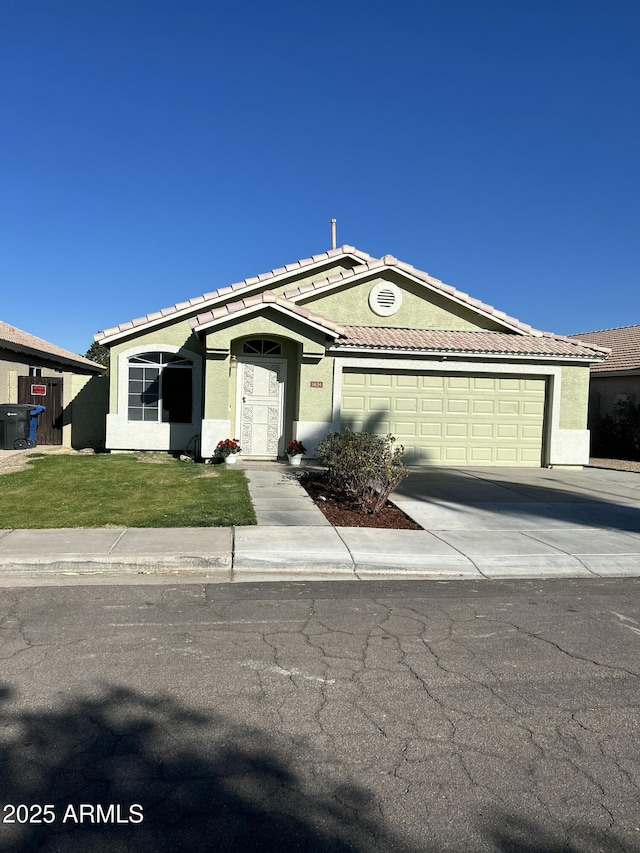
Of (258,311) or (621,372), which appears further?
(621,372)

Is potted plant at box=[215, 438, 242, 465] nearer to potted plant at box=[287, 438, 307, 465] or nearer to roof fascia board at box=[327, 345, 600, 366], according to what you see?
potted plant at box=[287, 438, 307, 465]

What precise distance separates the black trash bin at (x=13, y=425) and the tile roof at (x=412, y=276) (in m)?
7.70

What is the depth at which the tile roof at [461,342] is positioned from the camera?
48.6ft

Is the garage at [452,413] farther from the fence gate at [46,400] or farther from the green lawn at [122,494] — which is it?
the fence gate at [46,400]

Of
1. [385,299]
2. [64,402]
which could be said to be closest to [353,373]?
[385,299]

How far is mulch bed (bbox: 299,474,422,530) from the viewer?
359 inches

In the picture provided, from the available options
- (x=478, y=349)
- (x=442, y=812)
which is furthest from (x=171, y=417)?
(x=442, y=812)

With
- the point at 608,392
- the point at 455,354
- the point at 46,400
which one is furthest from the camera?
the point at 608,392

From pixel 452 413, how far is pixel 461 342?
179 cm

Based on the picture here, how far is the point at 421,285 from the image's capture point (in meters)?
16.5

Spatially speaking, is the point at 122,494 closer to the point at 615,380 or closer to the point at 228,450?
the point at 228,450

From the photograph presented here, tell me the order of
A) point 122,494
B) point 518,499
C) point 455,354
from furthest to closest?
point 455,354, point 518,499, point 122,494

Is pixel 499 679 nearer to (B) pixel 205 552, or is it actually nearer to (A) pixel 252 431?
(B) pixel 205 552

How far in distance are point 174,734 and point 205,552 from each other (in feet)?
12.3
